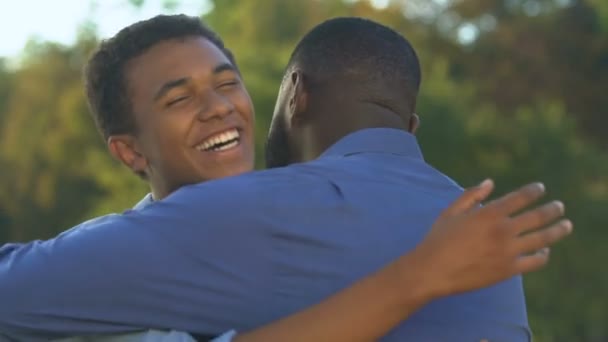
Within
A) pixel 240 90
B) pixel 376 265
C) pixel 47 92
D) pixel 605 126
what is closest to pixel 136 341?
pixel 376 265

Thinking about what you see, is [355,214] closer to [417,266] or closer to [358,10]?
[417,266]

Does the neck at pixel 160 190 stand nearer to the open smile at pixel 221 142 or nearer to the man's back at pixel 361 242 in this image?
the open smile at pixel 221 142

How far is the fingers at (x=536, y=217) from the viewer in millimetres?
2473

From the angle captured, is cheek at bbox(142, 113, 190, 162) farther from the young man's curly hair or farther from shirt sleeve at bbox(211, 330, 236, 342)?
shirt sleeve at bbox(211, 330, 236, 342)

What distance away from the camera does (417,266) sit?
262 centimetres

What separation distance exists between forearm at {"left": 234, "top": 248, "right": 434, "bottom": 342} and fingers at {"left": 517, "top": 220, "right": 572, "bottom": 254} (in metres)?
0.20

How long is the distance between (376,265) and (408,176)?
26 cm

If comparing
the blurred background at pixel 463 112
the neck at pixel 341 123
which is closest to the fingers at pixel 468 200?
the neck at pixel 341 123

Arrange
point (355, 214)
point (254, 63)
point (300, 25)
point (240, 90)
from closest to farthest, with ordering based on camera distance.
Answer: point (355, 214) < point (240, 90) < point (254, 63) < point (300, 25)

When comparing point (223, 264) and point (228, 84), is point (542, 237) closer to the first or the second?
point (223, 264)

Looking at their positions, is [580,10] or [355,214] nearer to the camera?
[355,214]

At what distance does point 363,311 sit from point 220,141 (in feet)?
3.36

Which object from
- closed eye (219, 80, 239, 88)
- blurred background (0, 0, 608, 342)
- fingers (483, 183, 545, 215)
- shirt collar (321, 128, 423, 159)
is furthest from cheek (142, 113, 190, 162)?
blurred background (0, 0, 608, 342)

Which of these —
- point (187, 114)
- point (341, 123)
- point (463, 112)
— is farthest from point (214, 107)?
point (463, 112)
